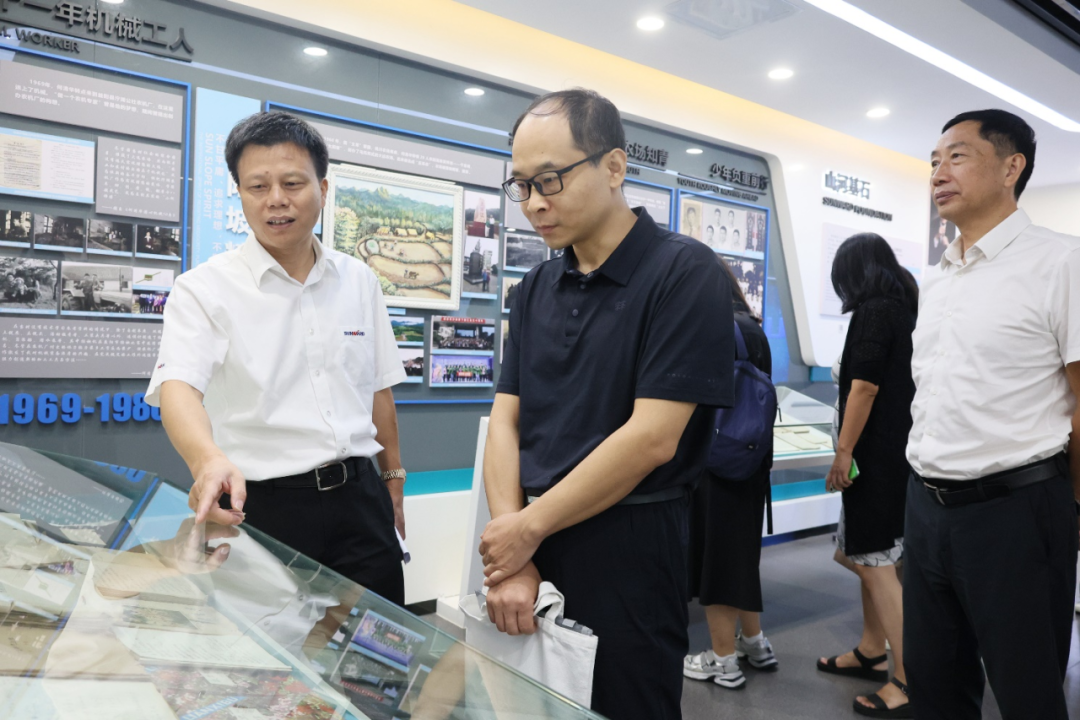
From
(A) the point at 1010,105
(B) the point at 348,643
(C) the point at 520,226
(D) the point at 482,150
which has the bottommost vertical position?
(B) the point at 348,643

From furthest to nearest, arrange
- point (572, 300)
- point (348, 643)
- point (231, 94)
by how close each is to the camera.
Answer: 1. point (231, 94)
2. point (572, 300)
3. point (348, 643)

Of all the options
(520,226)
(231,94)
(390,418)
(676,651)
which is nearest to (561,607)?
(676,651)

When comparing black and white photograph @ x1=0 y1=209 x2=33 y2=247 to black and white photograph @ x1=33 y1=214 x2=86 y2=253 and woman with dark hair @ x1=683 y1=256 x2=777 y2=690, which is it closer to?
black and white photograph @ x1=33 y1=214 x2=86 y2=253

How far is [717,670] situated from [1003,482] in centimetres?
168

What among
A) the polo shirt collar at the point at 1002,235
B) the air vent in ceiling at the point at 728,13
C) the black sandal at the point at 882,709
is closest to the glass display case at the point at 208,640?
the polo shirt collar at the point at 1002,235

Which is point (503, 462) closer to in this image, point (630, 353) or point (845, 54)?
point (630, 353)

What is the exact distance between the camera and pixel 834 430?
3.41 m

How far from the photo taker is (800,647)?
11.9 ft

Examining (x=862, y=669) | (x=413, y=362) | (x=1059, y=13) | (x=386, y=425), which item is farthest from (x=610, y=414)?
(x=1059, y=13)

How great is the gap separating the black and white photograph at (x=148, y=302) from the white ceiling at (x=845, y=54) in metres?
2.11

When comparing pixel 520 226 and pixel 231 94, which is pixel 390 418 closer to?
pixel 231 94

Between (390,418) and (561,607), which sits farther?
(390,418)

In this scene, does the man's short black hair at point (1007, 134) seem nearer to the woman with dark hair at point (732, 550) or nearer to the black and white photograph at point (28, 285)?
the woman with dark hair at point (732, 550)

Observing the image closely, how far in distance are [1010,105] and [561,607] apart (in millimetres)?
6002
